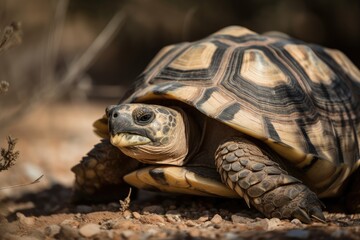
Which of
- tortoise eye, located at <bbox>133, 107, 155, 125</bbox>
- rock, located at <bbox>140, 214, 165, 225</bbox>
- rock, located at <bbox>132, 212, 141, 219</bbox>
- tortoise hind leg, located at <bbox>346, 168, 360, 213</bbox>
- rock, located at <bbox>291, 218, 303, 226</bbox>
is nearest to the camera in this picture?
rock, located at <bbox>291, 218, 303, 226</bbox>

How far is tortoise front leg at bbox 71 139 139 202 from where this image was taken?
4293 mm

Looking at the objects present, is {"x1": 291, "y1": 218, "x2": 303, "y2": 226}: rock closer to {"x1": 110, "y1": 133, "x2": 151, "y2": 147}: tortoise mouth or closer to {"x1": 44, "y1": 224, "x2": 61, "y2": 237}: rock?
{"x1": 110, "y1": 133, "x2": 151, "y2": 147}: tortoise mouth

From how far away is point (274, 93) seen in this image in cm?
396

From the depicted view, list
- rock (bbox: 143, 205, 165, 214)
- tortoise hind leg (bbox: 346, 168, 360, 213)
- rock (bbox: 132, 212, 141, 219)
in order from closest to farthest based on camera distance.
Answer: rock (bbox: 132, 212, 141, 219) → rock (bbox: 143, 205, 165, 214) → tortoise hind leg (bbox: 346, 168, 360, 213)

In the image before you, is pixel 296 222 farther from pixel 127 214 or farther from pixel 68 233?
pixel 68 233

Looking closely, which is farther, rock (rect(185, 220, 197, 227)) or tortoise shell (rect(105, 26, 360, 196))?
tortoise shell (rect(105, 26, 360, 196))

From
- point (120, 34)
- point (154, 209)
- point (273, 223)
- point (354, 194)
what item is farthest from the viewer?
point (120, 34)

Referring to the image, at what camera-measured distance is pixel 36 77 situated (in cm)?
1186

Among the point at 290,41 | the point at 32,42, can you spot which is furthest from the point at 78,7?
the point at 290,41

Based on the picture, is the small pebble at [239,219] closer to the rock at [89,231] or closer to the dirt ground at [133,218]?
the dirt ground at [133,218]

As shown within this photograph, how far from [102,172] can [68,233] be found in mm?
1331

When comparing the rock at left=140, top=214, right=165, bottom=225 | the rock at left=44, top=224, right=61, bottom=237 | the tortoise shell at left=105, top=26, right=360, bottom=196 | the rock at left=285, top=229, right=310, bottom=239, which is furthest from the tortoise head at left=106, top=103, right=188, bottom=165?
the rock at left=285, top=229, right=310, bottom=239

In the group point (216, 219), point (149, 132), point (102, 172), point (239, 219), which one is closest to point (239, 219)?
point (239, 219)

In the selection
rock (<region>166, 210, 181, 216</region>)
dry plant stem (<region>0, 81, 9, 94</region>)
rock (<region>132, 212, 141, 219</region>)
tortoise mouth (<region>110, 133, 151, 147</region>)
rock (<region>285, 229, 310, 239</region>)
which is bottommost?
rock (<region>166, 210, 181, 216</region>)
